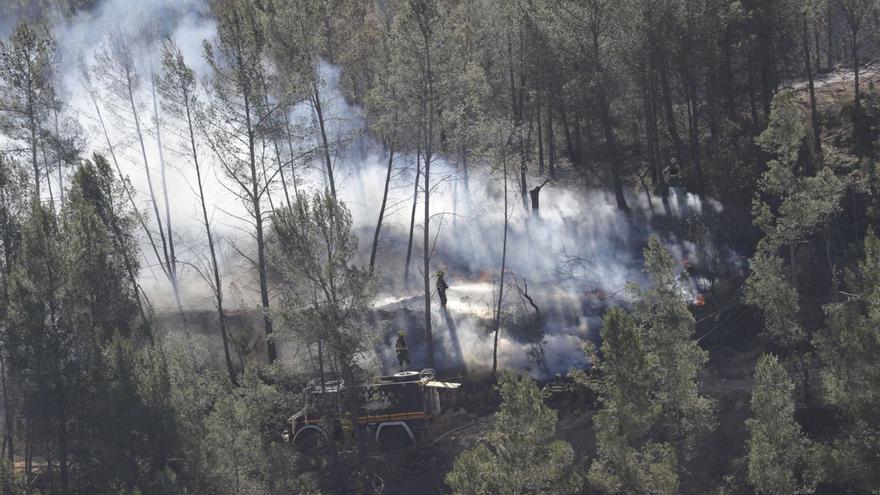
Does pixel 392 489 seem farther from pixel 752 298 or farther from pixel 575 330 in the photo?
pixel 752 298

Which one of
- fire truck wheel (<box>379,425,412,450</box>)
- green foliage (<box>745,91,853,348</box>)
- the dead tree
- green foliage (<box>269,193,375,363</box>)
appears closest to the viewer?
green foliage (<box>745,91,853,348</box>)

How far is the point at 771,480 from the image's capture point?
18.3 meters

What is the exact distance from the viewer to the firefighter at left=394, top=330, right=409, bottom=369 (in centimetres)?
2773

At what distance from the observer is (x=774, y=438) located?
18703 millimetres

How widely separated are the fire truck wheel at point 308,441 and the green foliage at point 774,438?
12.7 meters

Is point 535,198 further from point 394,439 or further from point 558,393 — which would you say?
point 394,439

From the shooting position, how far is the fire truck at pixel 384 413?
79.6ft

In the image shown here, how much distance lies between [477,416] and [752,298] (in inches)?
360

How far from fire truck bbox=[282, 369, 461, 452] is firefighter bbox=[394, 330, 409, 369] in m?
2.58

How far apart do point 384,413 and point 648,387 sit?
Answer: 9.01m

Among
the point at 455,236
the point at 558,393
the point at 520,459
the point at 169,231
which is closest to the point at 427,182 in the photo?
the point at 455,236

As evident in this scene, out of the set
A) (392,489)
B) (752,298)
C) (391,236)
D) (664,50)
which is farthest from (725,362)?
(391,236)

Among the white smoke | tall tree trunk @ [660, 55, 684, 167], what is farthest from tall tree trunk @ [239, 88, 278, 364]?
tall tree trunk @ [660, 55, 684, 167]

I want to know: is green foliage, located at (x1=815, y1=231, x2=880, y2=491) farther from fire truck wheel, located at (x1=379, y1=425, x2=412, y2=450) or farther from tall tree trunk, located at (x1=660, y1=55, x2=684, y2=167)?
tall tree trunk, located at (x1=660, y1=55, x2=684, y2=167)
